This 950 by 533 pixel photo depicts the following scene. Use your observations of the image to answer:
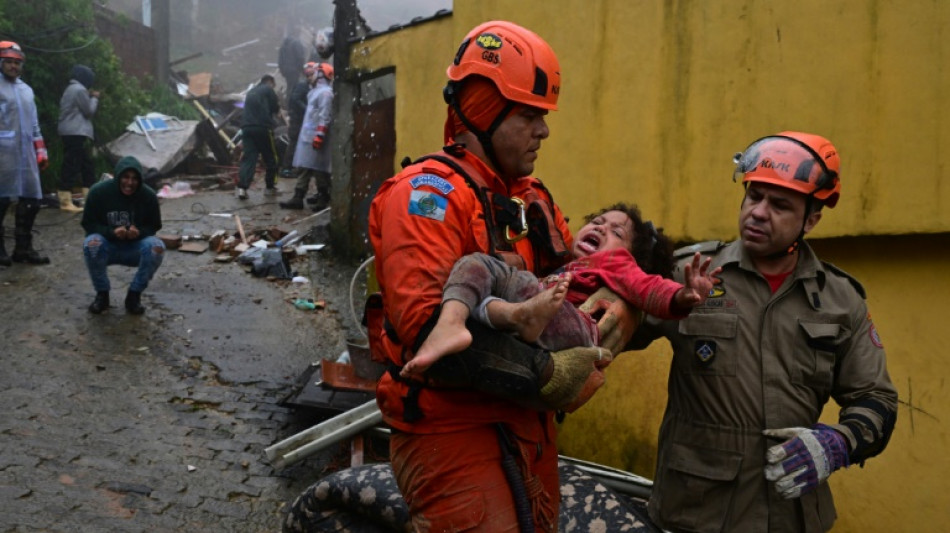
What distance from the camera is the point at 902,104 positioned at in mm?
4219

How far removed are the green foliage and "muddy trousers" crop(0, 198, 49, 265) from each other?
13.0 feet

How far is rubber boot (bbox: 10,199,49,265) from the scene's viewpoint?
374 inches

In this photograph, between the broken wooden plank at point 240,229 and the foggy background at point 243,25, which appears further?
the foggy background at point 243,25

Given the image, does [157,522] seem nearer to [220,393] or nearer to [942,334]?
[220,393]

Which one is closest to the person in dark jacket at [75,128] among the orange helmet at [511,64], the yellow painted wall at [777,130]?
the yellow painted wall at [777,130]

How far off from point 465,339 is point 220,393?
17.3 feet

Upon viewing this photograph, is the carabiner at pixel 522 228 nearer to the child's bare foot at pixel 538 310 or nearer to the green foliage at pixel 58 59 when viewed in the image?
the child's bare foot at pixel 538 310

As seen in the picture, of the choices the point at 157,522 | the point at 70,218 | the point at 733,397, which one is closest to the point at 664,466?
the point at 733,397

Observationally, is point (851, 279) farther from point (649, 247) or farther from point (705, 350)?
point (649, 247)

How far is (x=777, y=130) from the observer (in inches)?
184

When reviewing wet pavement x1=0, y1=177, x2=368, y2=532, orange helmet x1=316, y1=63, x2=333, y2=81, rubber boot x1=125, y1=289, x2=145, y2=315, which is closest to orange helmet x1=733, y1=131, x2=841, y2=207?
wet pavement x1=0, y1=177, x2=368, y2=532

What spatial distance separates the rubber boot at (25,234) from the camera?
9.51m

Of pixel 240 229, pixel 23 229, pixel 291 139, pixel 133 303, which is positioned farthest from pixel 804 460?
Result: pixel 291 139

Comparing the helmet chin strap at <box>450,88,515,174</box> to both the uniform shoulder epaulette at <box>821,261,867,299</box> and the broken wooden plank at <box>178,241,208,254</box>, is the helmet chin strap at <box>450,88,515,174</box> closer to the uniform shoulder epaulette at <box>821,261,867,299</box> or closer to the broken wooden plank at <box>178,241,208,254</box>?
the uniform shoulder epaulette at <box>821,261,867,299</box>
